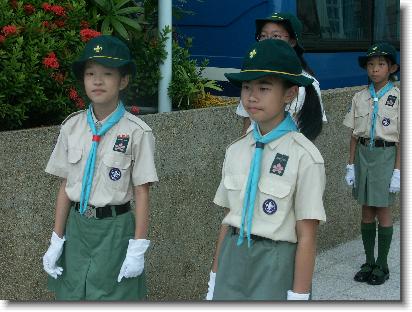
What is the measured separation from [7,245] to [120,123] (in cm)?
114

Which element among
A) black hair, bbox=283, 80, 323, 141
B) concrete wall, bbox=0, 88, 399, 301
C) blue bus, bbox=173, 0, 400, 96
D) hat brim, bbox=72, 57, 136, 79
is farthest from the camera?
blue bus, bbox=173, 0, 400, 96

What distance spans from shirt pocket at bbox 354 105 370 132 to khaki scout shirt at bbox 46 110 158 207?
2.94 m

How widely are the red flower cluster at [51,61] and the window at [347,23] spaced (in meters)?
3.21

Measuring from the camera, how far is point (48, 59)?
13.8 feet

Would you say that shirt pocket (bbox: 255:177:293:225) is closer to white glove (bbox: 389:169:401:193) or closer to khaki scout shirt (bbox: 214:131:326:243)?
khaki scout shirt (bbox: 214:131:326:243)

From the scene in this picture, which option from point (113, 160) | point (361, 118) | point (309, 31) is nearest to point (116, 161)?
point (113, 160)

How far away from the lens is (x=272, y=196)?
2918mm

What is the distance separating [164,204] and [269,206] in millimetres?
2034

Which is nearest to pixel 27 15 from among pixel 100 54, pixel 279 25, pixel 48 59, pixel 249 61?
pixel 48 59

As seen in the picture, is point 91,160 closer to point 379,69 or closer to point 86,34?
point 86,34

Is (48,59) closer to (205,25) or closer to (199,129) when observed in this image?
(199,129)

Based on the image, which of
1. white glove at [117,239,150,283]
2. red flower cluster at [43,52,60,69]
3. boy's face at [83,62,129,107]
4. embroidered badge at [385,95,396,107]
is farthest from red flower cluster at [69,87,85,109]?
embroidered badge at [385,95,396,107]

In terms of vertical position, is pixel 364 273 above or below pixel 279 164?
below

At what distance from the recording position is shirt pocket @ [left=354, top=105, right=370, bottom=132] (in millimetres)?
5902
